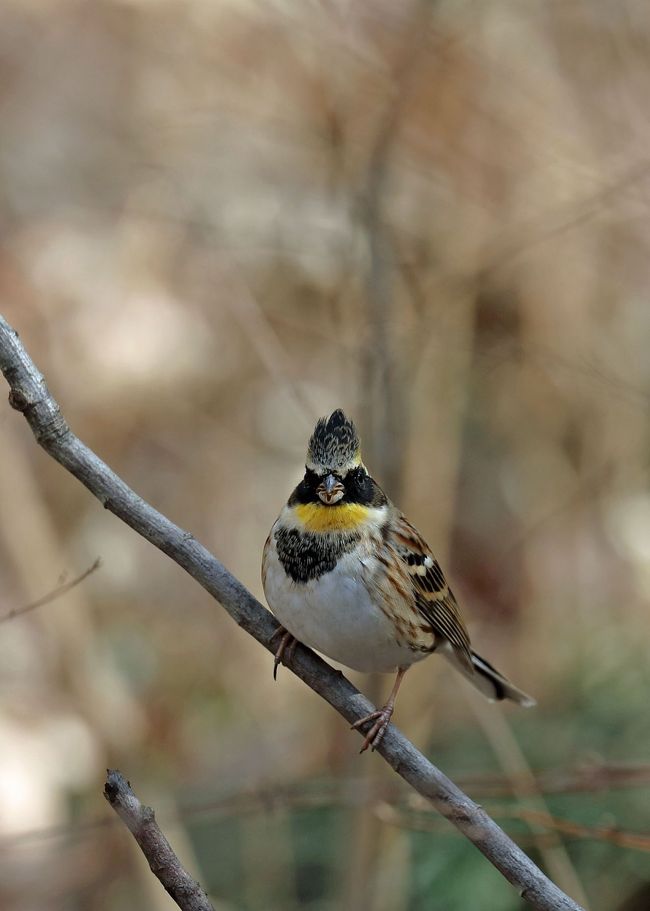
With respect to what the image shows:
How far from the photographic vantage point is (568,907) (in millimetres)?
2342

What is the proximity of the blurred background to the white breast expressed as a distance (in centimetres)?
206

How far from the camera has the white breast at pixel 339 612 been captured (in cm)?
331

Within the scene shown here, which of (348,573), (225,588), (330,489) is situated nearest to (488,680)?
(348,573)

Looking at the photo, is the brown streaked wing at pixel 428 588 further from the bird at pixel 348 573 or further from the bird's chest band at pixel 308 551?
the bird's chest band at pixel 308 551

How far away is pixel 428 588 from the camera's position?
12.4 feet

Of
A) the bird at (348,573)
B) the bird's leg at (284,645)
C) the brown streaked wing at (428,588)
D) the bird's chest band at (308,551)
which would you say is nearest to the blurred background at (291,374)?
the brown streaked wing at (428,588)

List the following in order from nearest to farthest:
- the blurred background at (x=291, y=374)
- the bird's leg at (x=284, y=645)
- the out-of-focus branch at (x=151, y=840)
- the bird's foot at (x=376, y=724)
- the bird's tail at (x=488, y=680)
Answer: the out-of-focus branch at (x=151, y=840)
the bird's foot at (x=376, y=724)
the bird's leg at (x=284, y=645)
the bird's tail at (x=488, y=680)
the blurred background at (x=291, y=374)

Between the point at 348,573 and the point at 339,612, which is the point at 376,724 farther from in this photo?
the point at 348,573

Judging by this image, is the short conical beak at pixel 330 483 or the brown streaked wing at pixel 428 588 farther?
the brown streaked wing at pixel 428 588

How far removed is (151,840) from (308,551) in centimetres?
165

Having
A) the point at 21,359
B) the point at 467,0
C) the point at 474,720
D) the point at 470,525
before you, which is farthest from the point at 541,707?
Result: the point at 21,359

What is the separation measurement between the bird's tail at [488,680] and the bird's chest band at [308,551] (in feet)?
2.56

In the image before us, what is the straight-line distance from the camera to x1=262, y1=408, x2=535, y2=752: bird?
11.0 ft

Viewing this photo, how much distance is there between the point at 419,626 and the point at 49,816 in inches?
127
